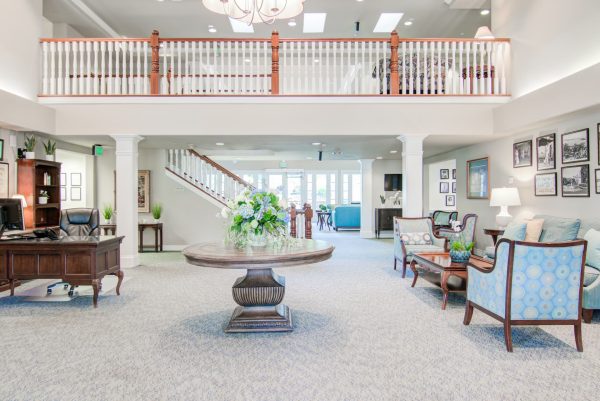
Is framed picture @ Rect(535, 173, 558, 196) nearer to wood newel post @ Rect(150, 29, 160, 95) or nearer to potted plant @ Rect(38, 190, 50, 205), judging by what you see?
wood newel post @ Rect(150, 29, 160, 95)

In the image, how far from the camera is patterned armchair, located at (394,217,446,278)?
597cm

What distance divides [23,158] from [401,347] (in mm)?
6382

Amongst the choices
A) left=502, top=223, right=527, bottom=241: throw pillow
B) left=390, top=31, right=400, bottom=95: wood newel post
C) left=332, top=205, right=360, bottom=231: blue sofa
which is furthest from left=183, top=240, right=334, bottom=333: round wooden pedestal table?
left=332, top=205, right=360, bottom=231: blue sofa

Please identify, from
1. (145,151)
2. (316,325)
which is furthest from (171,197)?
(316,325)

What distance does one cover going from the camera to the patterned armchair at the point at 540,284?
303 centimetres

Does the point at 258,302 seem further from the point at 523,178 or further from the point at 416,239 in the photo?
the point at 523,178

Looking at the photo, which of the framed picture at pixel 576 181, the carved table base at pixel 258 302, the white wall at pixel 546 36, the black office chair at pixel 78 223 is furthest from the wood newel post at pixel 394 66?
the black office chair at pixel 78 223

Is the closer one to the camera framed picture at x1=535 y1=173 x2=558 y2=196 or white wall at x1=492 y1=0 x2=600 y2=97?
white wall at x1=492 y1=0 x2=600 y2=97

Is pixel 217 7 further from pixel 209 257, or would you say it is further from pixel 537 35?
pixel 537 35

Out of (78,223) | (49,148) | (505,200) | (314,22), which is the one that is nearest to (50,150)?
(49,148)

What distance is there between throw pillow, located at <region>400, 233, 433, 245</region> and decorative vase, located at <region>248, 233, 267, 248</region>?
10.4 feet

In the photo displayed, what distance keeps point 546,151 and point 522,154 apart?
0.62 meters

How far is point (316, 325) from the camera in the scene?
3678 millimetres

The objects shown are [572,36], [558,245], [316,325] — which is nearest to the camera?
[558,245]
